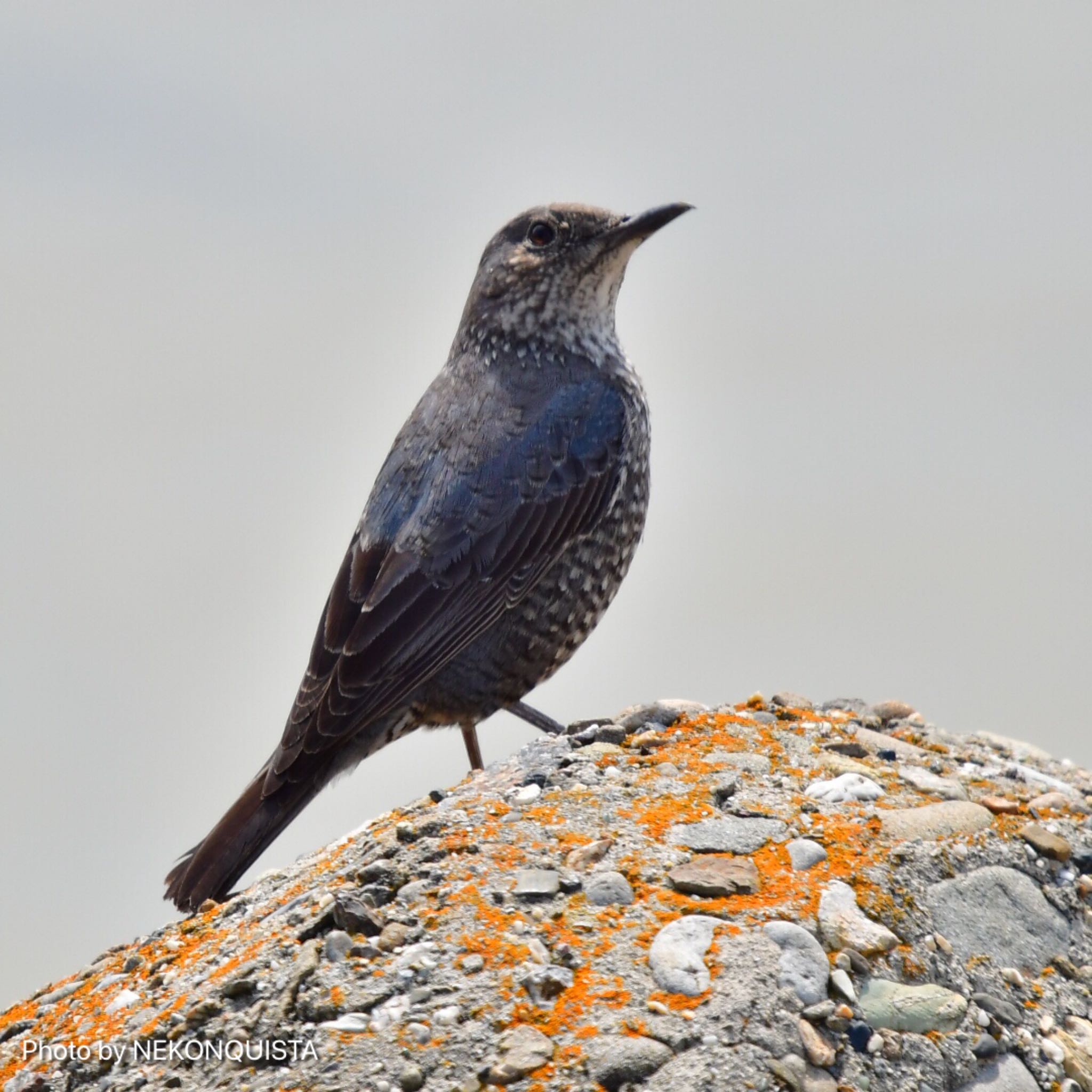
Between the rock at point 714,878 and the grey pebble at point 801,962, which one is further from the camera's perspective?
the rock at point 714,878

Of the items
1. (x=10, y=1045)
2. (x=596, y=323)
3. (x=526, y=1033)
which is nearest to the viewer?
(x=526, y=1033)

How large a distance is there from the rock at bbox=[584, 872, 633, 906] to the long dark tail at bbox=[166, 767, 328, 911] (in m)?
1.84

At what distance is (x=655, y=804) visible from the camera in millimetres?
5293

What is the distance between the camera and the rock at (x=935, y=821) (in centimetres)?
522

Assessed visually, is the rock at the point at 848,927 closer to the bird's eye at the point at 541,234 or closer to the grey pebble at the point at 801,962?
the grey pebble at the point at 801,962

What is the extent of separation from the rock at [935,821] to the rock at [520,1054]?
5.44 ft

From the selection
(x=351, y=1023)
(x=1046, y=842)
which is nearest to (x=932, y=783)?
(x=1046, y=842)

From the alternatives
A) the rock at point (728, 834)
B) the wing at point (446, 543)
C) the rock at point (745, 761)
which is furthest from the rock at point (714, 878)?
the wing at point (446, 543)

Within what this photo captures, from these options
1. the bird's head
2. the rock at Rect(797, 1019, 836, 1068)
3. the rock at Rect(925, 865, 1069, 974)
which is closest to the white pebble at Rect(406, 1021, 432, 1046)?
the rock at Rect(797, 1019, 836, 1068)

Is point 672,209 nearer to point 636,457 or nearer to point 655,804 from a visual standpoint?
point 636,457

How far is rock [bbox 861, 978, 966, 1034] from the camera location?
4426 millimetres

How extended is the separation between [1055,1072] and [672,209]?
4.24 metres

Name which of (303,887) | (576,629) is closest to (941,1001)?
(303,887)

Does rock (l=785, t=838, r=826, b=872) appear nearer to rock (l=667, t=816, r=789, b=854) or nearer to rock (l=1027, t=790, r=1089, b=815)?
rock (l=667, t=816, r=789, b=854)
